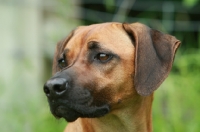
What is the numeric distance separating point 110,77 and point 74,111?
340mm

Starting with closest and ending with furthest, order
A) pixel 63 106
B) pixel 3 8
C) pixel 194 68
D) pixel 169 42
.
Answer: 1. pixel 63 106
2. pixel 169 42
3. pixel 194 68
4. pixel 3 8

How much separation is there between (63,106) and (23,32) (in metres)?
3.74

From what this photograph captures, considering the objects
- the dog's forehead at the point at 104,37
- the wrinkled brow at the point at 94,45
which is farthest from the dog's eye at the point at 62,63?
the wrinkled brow at the point at 94,45

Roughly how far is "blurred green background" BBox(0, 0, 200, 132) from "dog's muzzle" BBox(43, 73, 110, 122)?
Answer: 148cm

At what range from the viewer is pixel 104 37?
492cm

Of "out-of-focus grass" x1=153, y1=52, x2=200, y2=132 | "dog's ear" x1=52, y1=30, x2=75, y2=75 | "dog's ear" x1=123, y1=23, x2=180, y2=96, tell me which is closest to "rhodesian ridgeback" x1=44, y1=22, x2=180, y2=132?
"dog's ear" x1=123, y1=23, x2=180, y2=96

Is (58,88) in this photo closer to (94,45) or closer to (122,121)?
(94,45)

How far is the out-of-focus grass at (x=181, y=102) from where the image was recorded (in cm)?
612

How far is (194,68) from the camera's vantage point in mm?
6836

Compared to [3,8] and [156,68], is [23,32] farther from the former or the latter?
[156,68]

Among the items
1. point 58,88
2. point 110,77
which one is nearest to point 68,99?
point 58,88

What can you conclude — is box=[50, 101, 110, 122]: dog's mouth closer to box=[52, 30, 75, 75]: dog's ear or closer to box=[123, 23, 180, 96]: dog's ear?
box=[123, 23, 180, 96]: dog's ear

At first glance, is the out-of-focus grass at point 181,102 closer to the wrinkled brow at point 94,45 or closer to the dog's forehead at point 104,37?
the dog's forehead at point 104,37

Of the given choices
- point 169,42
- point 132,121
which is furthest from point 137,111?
point 169,42
